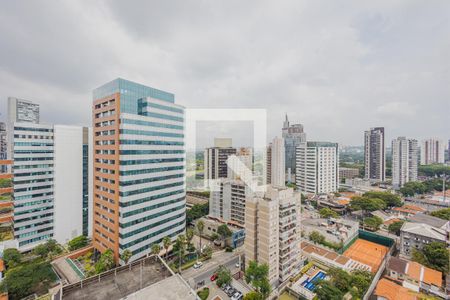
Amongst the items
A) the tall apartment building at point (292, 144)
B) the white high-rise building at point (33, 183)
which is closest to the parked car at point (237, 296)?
the white high-rise building at point (33, 183)

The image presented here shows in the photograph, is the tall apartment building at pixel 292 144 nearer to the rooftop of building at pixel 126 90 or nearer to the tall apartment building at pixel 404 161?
the tall apartment building at pixel 404 161

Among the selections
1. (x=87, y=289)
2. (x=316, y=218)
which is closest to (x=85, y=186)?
(x=87, y=289)

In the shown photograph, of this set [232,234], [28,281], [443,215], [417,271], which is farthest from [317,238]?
[28,281]

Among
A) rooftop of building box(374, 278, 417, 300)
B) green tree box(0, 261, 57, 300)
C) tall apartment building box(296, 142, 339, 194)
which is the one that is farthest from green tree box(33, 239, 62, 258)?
tall apartment building box(296, 142, 339, 194)

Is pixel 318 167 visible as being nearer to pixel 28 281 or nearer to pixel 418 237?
pixel 418 237

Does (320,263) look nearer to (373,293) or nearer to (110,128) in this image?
(373,293)

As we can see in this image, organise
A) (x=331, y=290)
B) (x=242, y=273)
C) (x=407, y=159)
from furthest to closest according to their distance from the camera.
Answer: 1. (x=407, y=159)
2. (x=242, y=273)
3. (x=331, y=290)
